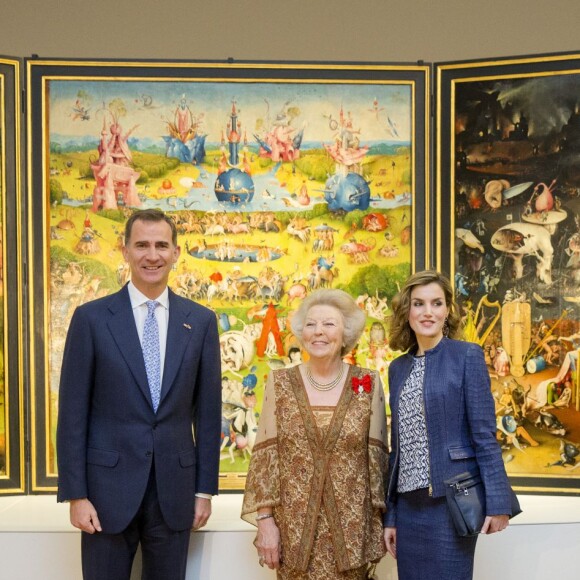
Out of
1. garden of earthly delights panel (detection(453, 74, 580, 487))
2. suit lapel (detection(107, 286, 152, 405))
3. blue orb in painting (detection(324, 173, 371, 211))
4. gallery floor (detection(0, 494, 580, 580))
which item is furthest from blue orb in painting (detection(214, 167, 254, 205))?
gallery floor (detection(0, 494, 580, 580))

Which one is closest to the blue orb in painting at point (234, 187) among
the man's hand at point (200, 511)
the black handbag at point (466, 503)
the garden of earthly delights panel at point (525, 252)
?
the garden of earthly delights panel at point (525, 252)

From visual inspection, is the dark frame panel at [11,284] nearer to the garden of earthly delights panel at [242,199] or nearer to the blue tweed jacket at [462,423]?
the garden of earthly delights panel at [242,199]

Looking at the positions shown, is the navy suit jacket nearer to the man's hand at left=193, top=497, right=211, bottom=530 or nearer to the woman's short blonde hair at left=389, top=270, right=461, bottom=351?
the man's hand at left=193, top=497, right=211, bottom=530

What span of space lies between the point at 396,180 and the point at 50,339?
2.43m

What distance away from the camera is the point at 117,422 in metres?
4.09

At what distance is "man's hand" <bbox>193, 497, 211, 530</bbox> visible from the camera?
429 cm

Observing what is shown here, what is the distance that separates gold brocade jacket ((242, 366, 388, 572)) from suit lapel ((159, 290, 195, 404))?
440 mm

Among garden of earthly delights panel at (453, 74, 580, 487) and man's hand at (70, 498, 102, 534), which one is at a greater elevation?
garden of earthly delights panel at (453, 74, 580, 487)

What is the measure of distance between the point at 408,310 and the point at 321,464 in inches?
31.4

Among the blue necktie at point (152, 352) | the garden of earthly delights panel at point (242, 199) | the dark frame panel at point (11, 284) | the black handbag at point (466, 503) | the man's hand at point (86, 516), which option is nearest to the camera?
the black handbag at point (466, 503)

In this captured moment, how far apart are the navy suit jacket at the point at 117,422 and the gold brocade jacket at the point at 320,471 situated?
0.39 metres

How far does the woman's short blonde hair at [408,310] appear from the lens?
13.6ft

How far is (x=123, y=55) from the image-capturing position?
7.26 meters

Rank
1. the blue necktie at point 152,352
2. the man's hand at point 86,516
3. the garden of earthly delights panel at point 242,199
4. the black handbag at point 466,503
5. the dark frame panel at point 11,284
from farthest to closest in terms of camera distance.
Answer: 1. the garden of earthly delights panel at point 242,199
2. the dark frame panel at point 11,284
3. the blue necktie at point 152,352
4. the man's hand at point 86,516
5. the black handbag at point 466,503
